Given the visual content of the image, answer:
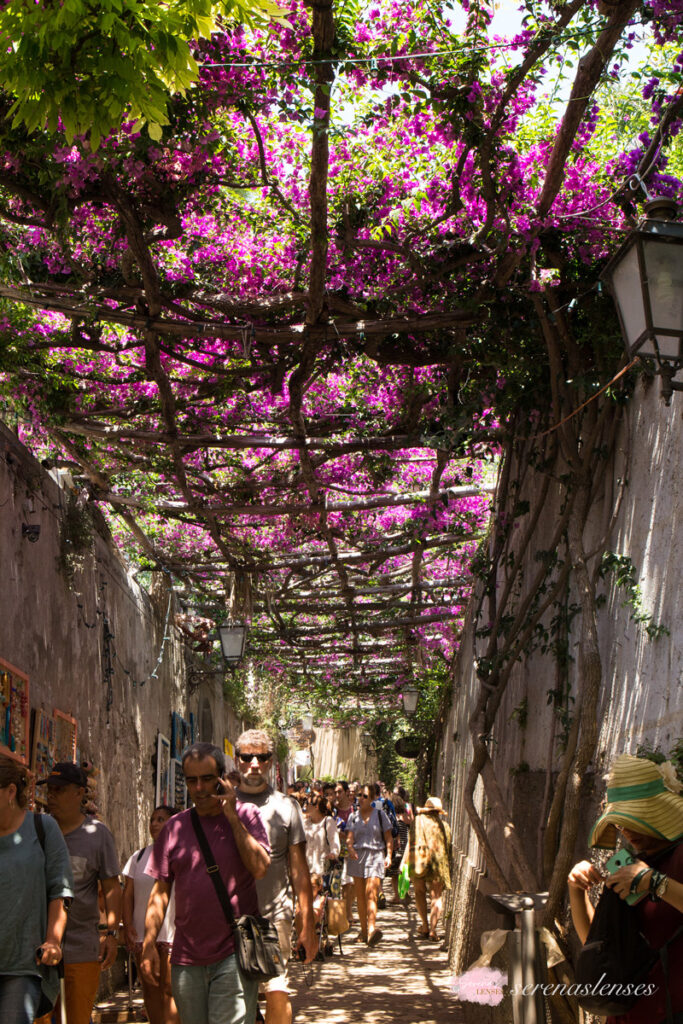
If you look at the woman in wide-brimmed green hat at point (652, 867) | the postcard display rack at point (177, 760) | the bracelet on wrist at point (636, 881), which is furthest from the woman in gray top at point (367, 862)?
the bracelet on wrist at point (636, 881)

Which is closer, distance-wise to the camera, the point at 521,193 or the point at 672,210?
the point at 672,210

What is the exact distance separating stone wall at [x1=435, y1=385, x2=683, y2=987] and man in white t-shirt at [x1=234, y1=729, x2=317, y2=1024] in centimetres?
163

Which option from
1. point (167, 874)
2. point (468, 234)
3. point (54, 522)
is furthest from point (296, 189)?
point (167, 874)

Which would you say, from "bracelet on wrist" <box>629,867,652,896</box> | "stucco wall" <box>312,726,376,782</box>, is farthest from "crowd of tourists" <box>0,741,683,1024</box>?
"stucco wall" <box>312,726,376,782</box>

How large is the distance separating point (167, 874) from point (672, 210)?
3.36 m

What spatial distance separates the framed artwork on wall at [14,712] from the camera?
7.11 m

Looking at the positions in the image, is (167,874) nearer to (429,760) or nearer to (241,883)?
(241,883)

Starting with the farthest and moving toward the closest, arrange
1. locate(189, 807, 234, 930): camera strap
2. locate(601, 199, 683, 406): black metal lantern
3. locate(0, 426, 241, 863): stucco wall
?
locate(0, 426, 241, 863): stucco wall < locate(189, 807, 234, 930): camera strap < locate(601, 199, 683, 406): black metal lantern

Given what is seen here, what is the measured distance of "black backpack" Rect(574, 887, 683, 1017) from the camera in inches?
121

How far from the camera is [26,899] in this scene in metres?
4.24

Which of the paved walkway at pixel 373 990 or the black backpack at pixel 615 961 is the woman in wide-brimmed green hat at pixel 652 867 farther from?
the paved walkway at pixel 373 990

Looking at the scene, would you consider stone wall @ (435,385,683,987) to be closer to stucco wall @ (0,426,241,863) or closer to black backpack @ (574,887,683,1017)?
black backpack @ (574,887,683,1017)

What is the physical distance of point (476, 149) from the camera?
6305 mm

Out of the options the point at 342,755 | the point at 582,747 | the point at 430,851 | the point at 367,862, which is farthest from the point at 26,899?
the point at 342,755
